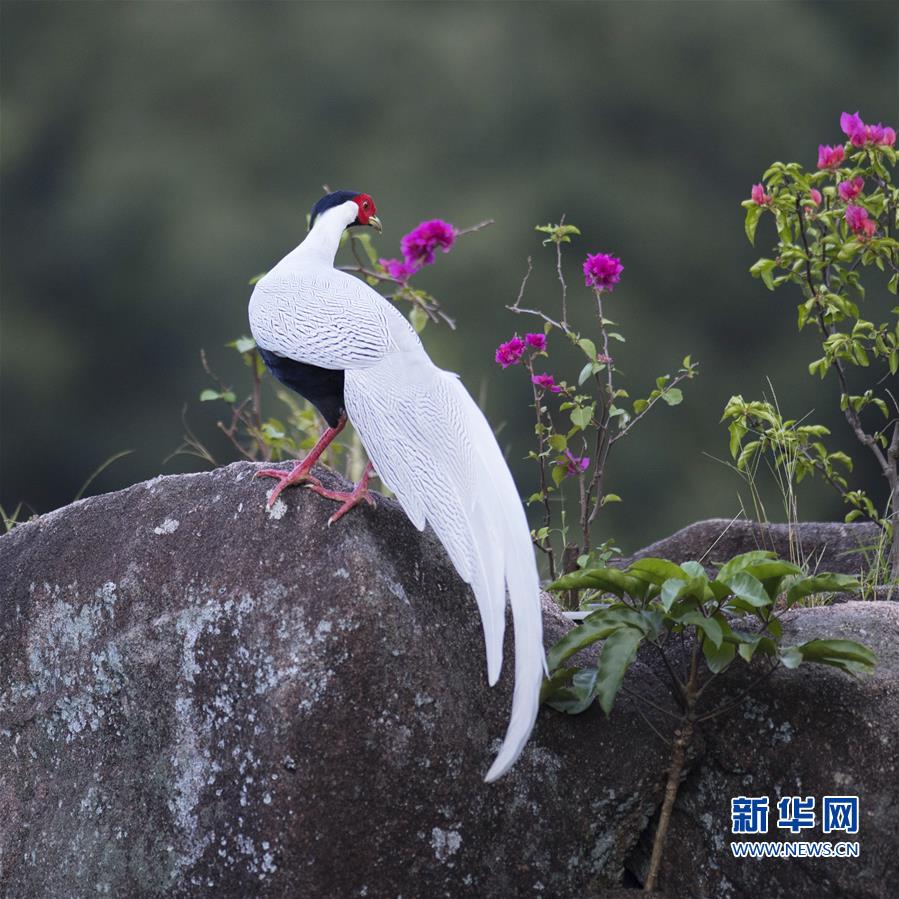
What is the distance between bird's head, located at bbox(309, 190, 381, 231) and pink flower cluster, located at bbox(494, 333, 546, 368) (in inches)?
21.9

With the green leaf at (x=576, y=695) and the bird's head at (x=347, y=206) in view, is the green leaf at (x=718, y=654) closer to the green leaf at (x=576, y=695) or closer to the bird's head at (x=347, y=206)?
the green leaf at (x=576, y=695)

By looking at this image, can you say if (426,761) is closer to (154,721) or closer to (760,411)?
(154,721)

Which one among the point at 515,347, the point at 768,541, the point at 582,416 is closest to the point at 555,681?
the point at 582,416

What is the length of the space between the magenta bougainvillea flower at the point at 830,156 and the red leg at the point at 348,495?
1.45m

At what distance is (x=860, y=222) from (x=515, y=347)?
2.74 ft

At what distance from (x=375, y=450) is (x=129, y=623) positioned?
588mm

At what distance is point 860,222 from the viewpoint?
264 cm

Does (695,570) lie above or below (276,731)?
above

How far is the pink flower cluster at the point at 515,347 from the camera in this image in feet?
8.64

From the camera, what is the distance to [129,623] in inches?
79.5

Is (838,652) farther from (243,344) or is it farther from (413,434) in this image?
(243,344)

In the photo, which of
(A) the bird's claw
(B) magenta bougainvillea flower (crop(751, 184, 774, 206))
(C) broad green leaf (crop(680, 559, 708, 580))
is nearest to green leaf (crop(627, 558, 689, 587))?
(C) broad green leaf (crop(680, 559, 708, 580))

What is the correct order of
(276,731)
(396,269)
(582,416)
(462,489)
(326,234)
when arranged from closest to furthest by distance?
1. (462,489)
2. (276,731)
3. (326,234)
4. (582,416)
5. (396,269)

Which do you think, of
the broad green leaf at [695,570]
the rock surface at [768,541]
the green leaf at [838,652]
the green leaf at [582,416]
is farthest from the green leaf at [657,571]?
the rock surface at [768,541]
